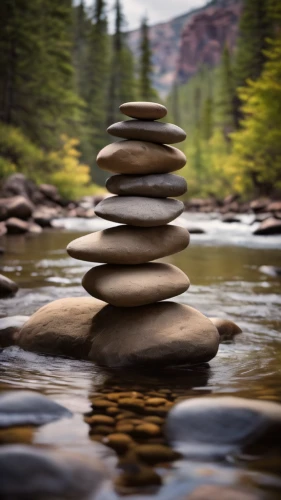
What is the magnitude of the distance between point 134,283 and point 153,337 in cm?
51

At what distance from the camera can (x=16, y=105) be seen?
27406 millimetres

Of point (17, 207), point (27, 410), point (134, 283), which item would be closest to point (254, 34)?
point (17, 207)

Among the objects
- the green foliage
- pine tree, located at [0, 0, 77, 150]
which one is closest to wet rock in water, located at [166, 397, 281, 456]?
pine tree, located at [0, 0, 77, 150]

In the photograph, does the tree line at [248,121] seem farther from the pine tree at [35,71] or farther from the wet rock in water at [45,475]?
the wet rock in water at [45,475]

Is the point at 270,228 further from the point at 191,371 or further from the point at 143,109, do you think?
the point at 191,371

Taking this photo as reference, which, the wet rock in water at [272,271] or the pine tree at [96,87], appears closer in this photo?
the wet rock in water at [272,271]

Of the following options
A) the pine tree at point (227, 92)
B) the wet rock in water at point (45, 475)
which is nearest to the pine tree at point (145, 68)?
the pine tree at point (227, 92)

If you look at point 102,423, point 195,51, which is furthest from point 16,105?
point 195,51

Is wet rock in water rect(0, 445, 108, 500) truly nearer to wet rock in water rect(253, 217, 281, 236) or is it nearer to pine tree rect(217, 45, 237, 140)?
wet rock in water rect(253, 217, 281, 236)

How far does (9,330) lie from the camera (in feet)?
14.9

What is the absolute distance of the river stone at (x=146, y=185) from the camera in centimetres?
461

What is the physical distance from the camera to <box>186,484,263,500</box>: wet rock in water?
198 cm

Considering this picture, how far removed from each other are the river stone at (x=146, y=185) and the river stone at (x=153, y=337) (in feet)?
3.35

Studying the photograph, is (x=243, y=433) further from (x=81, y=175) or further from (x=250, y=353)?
(x=81, y=175)
